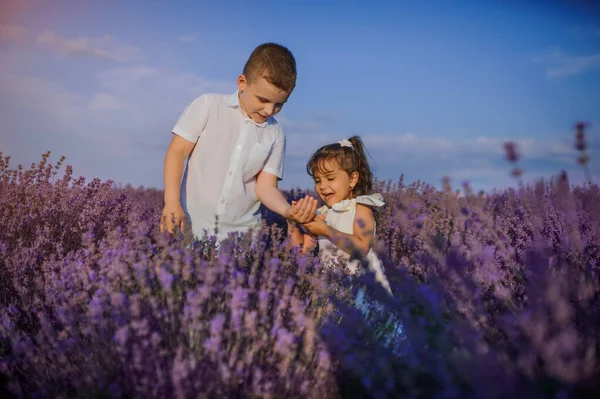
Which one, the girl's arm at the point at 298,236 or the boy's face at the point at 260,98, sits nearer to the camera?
the boy's face at the point at 260,98

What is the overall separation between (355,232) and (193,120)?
1.29m

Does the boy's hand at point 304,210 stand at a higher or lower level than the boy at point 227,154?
lower

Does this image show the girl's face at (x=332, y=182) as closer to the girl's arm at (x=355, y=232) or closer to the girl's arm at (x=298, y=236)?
the girl's arm at (x=355, y=232)

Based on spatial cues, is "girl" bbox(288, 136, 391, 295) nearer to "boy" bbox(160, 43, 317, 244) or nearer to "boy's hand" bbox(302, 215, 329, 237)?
"boy's hand" bbox(302, 215, 329, 237)

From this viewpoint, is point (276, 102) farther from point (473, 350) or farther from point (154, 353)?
point (473, 350)

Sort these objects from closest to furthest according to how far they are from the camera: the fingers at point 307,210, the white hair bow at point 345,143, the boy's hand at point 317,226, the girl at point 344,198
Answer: the fingers at point 307,210, the boy's hand at point 317,226, the girl at point 344,198, the white hair bow at point 345,143

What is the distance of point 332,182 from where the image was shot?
3479mm

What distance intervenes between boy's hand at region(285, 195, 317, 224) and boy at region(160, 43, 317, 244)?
36 centimetres

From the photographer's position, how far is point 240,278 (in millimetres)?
1873

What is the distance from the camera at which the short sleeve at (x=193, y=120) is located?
329cm

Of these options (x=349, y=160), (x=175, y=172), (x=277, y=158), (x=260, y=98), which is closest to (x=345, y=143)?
(x=349, y=160)

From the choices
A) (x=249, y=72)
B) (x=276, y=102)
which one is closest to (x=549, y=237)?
(x=276, y=102)

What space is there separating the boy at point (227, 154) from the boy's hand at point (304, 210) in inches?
14.2

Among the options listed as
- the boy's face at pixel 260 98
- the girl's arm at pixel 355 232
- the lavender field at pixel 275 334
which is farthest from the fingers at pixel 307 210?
the boy's face at pixel 260 98
